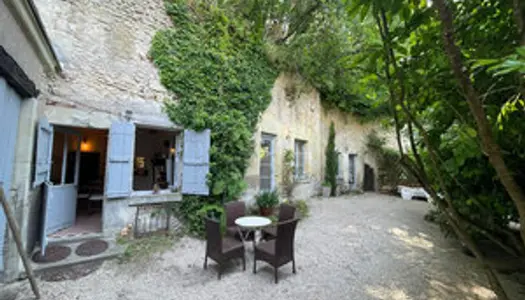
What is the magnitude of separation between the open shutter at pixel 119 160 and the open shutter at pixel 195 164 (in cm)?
98

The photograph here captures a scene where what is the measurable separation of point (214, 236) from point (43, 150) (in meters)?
2.93

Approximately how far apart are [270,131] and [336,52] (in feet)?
9.64

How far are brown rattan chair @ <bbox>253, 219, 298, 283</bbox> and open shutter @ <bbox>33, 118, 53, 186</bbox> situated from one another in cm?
A: 336

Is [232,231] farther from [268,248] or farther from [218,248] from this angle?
[268,248]

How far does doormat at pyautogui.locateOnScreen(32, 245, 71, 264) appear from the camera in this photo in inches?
119

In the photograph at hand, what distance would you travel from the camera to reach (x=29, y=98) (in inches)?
111

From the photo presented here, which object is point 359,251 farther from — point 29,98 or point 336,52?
point 29,98

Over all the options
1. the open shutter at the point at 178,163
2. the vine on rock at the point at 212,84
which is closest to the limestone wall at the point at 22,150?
the vine on rock at the point at 212,84

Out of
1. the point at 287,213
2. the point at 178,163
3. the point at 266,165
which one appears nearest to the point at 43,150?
the point at 178,163

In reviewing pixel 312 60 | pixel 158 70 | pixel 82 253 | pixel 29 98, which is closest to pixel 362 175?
pixel 312 60

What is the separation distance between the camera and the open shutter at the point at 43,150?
3.07 m

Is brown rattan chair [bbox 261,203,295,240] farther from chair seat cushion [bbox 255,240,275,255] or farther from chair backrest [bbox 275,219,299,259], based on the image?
chair backrest [bbox 275,219,299,259]

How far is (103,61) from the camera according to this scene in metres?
3.90

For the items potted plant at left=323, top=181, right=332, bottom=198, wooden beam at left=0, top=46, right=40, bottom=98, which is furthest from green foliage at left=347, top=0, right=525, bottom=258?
potted plant at left=323, top=181, right=332, bottom=198
